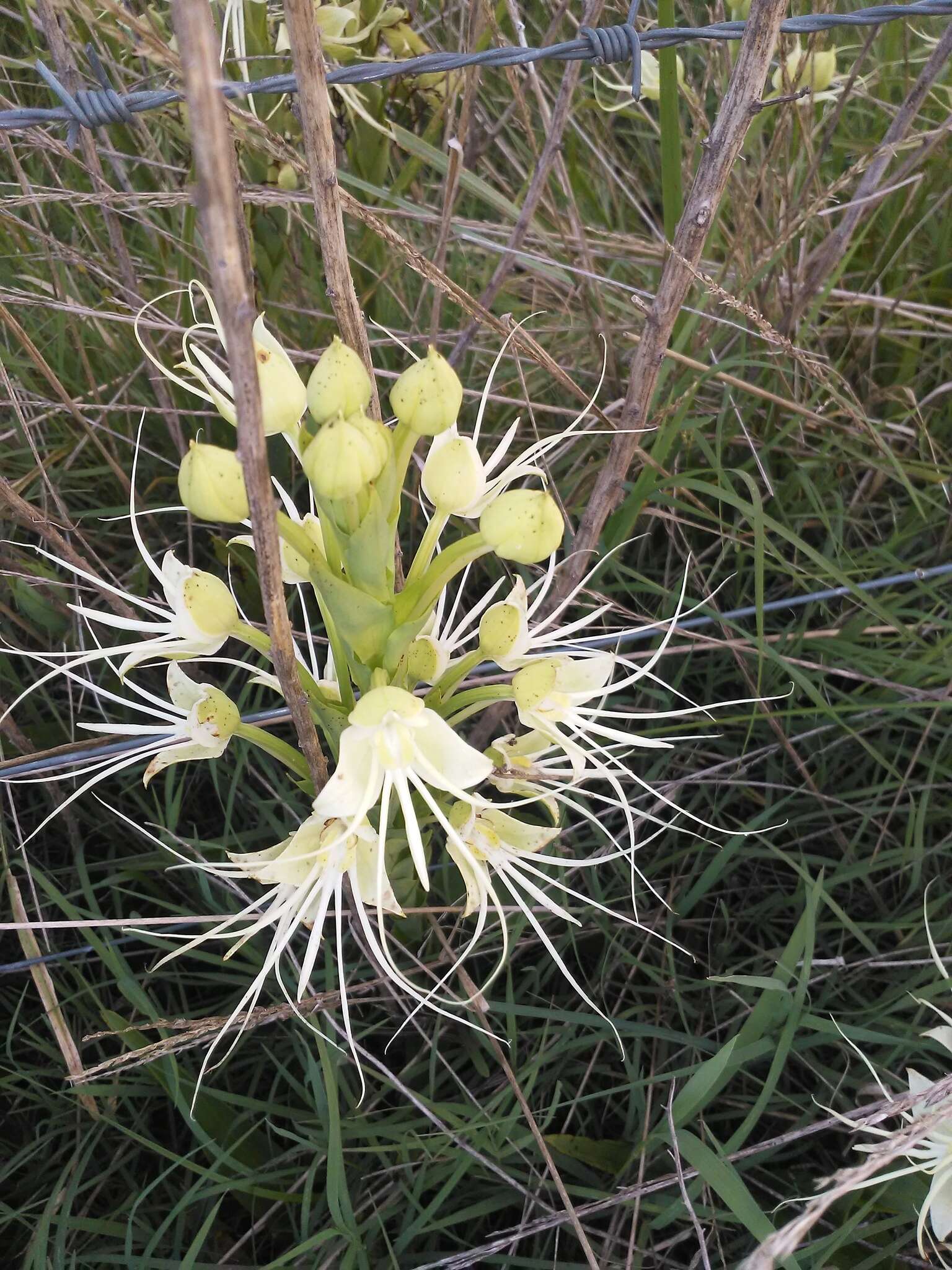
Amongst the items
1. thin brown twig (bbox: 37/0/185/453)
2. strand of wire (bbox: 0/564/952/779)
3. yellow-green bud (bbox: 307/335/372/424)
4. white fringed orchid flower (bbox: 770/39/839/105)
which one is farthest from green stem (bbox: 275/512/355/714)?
white fringed orchid flower (bbox: 770/39/839/105)

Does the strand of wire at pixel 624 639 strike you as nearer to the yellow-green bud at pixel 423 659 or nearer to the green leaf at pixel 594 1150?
the yellow-green bud at pixel 423 659

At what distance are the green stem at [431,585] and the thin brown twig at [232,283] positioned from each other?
6.0 inches

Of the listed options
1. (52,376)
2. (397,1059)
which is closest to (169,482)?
(52,376)

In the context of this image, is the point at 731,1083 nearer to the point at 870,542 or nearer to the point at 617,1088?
the point at 617,1088

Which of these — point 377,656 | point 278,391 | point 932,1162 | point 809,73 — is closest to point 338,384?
point 278,391

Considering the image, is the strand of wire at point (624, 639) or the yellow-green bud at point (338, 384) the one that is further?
the strand of wire at point (624, 639)

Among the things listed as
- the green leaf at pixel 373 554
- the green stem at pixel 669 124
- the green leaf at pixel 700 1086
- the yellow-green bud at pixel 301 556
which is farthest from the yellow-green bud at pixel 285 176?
the green leaf at pixel 700 1086

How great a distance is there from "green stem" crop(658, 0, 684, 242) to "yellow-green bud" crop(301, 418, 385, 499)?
2.09ft

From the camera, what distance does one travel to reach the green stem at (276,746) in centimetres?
102

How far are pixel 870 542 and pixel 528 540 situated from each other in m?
1.19

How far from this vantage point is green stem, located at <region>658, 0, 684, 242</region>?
1.21m

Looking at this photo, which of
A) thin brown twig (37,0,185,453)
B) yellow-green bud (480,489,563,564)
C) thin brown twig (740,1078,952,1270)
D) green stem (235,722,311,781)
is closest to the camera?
thin brown twig (740,1078,952,1270)

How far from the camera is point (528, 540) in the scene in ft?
3.04

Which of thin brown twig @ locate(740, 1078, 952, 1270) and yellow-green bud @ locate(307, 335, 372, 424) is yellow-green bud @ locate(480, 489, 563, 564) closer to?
yellow-green bud @ locate(307, 335, 372, 424)
